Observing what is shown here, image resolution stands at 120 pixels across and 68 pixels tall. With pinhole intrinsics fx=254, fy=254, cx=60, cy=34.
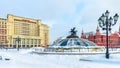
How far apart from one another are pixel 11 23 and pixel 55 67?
96.4 metres

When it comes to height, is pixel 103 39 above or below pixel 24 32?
below

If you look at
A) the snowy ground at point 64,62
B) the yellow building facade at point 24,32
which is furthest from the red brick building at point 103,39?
the snowy ground at point 64,62

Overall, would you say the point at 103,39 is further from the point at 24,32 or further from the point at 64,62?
the point at 64,62

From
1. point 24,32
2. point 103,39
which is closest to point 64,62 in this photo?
point 103,39

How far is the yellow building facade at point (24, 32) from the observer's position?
4149 inches

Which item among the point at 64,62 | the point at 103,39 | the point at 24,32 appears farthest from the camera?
the point at 24,32

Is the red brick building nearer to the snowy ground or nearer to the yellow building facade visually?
the yellow building facade

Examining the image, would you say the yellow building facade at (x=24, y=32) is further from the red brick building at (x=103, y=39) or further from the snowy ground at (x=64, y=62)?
the snowy ground at (x=64, y=62)

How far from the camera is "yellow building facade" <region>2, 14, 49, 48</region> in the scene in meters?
105

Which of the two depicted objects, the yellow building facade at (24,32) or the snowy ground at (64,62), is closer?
the snowy ground at (64,62)

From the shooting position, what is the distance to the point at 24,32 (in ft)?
383

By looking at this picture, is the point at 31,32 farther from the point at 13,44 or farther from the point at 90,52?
the point at 90,52

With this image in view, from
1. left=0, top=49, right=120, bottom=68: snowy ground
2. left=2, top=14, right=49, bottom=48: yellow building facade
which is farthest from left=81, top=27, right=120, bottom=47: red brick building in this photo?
left=0, top=49, right=120, bottom=68: snowy ground

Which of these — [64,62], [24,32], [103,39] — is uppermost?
[24,32]
